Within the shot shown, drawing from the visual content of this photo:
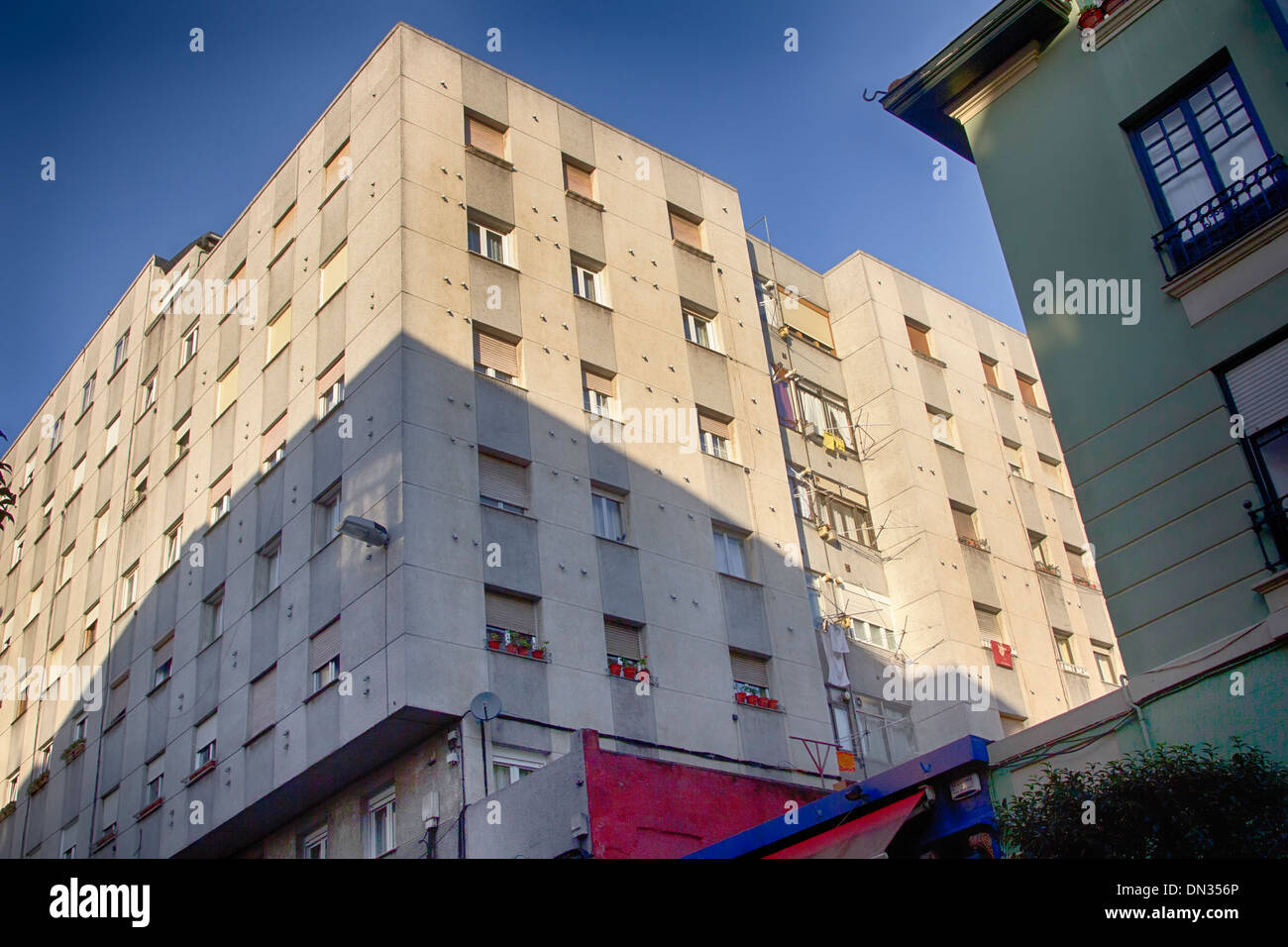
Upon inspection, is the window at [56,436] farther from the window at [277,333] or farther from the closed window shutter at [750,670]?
the closed window shutter at [750,670]

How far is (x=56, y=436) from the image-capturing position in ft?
142

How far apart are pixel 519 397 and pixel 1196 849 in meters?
18.4

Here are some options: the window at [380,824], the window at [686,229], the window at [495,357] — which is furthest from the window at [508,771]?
the window at [686,229]

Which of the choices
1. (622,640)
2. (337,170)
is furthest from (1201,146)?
(337,170)

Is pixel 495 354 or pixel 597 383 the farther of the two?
pixel 597 383

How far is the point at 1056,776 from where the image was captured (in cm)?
1200

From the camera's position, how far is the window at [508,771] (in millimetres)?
22156

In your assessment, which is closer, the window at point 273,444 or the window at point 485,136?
the window at point 273,444

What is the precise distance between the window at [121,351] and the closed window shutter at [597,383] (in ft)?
58.8

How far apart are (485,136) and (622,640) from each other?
1263 cm

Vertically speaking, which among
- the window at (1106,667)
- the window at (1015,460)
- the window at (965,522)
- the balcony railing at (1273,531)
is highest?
the window at (1015,460)

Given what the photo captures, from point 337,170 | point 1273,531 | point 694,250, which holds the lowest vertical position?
point 1273,531

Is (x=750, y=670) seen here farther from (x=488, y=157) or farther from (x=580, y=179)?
(x=488, y=157)

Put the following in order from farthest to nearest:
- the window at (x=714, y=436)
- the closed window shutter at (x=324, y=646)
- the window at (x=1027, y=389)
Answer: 1. the window at (x=1027, y=389)
2. the window at (x=714, y=436)
3. the closed window shutter at (x=324, y=646)
